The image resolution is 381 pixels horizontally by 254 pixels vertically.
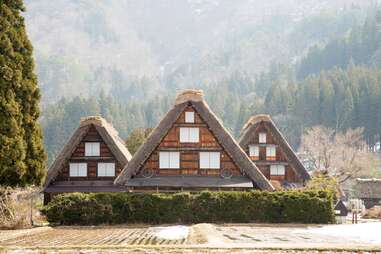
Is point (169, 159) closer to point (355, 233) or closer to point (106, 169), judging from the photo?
point (106, 169)

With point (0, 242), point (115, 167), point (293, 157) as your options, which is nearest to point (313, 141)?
point (293, 157)

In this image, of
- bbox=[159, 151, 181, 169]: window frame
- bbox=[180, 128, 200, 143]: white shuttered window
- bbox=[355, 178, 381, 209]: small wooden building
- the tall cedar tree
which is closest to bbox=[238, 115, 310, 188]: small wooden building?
bbox=[355, 178, 381, 209]: small wooden building

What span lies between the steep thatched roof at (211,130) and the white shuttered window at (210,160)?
0.92 metres

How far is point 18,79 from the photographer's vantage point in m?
28.3

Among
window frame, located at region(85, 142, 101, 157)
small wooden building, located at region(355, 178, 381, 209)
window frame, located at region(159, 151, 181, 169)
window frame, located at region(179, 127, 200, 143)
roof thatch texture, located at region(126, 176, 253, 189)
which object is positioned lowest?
small wooden building, located at region(355, 178, 381, 209)

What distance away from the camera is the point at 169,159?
126 ft

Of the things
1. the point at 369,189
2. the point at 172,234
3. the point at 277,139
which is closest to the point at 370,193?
the point at 369,189

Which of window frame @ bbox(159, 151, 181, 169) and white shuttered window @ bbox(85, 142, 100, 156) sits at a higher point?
white shuttered window @ bbox(85, 142, 100, 156)

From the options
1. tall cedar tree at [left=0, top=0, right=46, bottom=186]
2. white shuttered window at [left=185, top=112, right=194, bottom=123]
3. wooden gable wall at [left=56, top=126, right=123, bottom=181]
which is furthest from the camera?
wooden gable wall at [left=56, top=126, right=123, bottom=181]

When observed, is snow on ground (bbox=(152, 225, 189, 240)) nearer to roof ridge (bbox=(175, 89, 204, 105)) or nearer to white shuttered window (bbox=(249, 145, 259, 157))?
roof ridge (bbox=(175, 89, 204, 105))

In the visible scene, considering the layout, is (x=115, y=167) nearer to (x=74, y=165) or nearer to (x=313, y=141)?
(x=74, y=165)

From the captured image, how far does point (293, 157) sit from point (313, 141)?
16.0m

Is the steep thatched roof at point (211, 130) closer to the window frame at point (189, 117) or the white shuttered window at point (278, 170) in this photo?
the window frame at point (189, 117)

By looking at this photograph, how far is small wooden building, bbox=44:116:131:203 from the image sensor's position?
45844 mm
